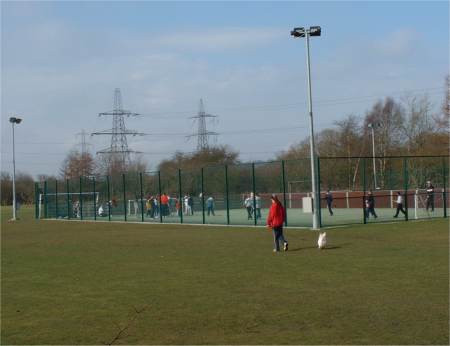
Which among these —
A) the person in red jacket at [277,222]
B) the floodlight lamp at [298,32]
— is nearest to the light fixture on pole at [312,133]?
the floodlight lamp at [298,32]

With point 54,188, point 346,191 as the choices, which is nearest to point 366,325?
point 346,191

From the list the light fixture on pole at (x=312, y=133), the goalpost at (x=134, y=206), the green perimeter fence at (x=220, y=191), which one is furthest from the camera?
the goalpost at (x=134, y=206)

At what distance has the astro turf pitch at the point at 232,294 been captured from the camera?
27.5 ft

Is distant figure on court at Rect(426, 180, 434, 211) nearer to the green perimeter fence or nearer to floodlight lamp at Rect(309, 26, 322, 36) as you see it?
the green perimeter fence

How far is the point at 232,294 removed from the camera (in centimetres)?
1128

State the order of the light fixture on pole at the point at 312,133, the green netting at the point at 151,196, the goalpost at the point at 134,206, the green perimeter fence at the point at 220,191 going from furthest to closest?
the goalpost at the point at 134,206, the green netting at the point at 151,196, the green perimeter fence at the point at 220,191, the light fixture on pole at the point at 312,133

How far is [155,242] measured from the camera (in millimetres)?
23312

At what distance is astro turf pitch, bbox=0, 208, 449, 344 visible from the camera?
8.38m

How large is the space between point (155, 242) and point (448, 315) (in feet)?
50.3

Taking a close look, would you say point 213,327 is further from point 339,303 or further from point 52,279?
point 52,279

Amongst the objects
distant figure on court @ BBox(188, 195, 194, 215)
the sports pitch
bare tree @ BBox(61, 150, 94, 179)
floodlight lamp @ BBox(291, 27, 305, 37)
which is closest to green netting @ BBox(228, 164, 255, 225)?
the sports pitch

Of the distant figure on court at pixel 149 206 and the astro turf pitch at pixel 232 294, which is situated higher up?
the distant figure on court at pixel 149 206

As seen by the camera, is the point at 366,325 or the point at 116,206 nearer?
the point at 366,325

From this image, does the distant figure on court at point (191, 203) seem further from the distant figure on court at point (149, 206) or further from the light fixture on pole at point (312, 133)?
the light fixture on pole at point (312, 133)
